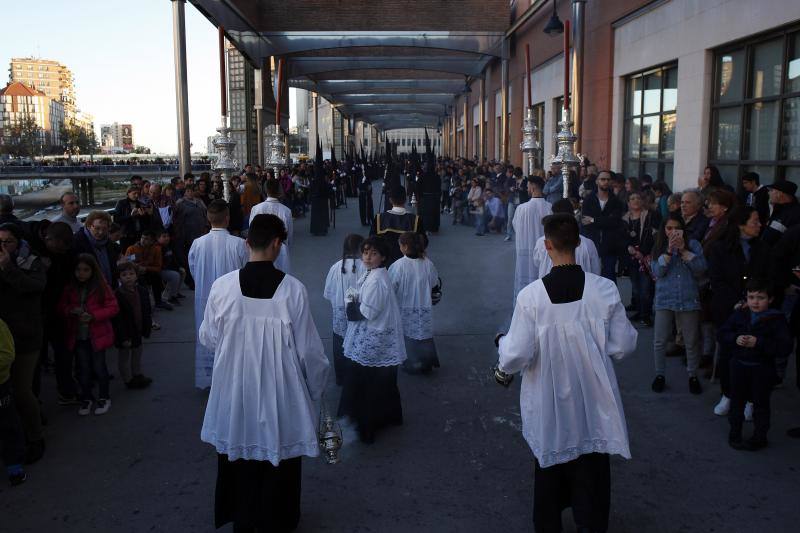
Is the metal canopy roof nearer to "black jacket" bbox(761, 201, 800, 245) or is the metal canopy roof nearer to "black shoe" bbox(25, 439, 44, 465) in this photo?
"black jacket" bbox(761, 201, 800, 245)

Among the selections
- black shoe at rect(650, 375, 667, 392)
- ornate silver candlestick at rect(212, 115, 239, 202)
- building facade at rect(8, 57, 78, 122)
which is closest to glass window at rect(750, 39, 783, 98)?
black shoe at rect(650, 375, 667, 392)

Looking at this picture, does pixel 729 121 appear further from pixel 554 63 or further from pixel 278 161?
pixel 554 63

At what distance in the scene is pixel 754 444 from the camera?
491cm

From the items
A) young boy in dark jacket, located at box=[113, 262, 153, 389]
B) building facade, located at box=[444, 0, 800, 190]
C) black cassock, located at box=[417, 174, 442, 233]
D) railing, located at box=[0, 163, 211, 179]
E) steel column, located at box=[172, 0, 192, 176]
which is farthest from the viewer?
railing, located at box=[0, 163, 211, 179]

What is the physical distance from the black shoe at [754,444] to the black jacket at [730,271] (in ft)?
3.70

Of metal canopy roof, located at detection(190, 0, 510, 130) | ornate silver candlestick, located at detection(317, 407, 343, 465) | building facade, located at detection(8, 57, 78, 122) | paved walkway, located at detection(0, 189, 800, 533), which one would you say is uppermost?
building facade, located at detection(8, 57, 78, 122)

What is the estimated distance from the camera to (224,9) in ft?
65.1

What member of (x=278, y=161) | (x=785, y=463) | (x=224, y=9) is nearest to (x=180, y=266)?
(x=278, y=161)

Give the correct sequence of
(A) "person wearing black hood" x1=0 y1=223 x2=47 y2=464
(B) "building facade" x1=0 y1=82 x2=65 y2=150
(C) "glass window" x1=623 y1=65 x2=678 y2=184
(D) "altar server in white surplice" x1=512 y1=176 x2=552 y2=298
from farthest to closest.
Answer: (B) "building facade" x1=0 y1=82 x2=65 y2=150
(C) "glass window" x1=623 y1=65 x2=678 y2=184
(D) "altar server in white surplice" x1=512 y1=176 x2=552 y2=298
(A) "person wearing black hood" x1=0 y1=223 x2=47 y2=464

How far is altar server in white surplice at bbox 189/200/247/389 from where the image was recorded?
19.7ft

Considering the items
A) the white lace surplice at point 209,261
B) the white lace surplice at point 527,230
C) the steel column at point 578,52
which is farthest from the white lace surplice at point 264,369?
the steel column at point 578,52

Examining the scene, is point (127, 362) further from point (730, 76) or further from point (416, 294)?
point (730, 76)

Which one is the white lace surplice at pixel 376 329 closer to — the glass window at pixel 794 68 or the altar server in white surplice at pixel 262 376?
the altar server in white surplice at pixel 262 376

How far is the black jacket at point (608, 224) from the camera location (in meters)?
9.01
